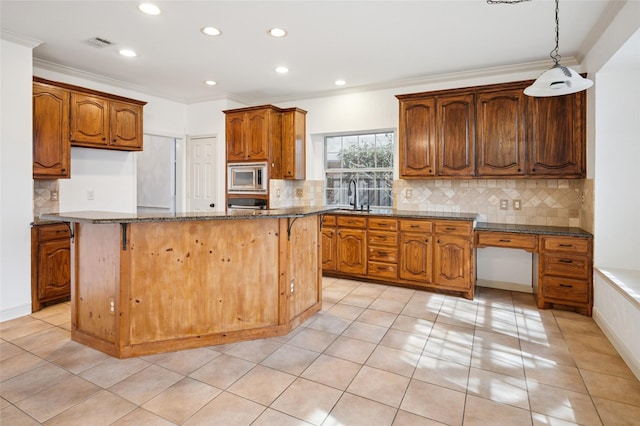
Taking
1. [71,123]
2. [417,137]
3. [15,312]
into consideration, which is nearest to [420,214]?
[417,137]

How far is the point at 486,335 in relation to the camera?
3.08 metres

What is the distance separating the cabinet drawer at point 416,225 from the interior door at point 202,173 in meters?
3.06

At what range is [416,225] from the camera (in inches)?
169

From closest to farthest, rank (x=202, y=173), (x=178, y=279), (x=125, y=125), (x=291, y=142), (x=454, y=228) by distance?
1. (x=178, y=279)
2. (x=454, y=228)
3. (x=125, y=125)
4. (x=291, y=142)
5. (x=202, y=173)

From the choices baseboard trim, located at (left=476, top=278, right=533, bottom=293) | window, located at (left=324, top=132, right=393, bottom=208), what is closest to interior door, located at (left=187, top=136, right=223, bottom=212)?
window, located at (left=324, top=132, right=393, bottom=208)

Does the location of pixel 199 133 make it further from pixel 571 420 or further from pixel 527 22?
pixel 571 420

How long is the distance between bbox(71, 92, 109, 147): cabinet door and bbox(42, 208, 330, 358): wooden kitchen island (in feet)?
6.18

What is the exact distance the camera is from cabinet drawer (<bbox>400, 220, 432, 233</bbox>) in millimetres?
4238

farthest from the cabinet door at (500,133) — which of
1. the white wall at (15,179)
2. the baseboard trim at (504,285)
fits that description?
the white wall at (15,179)

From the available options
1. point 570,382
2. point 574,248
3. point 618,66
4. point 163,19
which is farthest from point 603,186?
point 163,19

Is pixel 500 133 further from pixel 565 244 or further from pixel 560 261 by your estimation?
pixel 560 261

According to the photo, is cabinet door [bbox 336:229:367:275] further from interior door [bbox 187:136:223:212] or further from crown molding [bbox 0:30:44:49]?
crown molding [bbox 0:30:44:49]

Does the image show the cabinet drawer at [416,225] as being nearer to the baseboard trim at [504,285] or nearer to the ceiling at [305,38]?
the baseboard trim at [504,285]

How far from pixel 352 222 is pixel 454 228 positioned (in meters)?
1.30
